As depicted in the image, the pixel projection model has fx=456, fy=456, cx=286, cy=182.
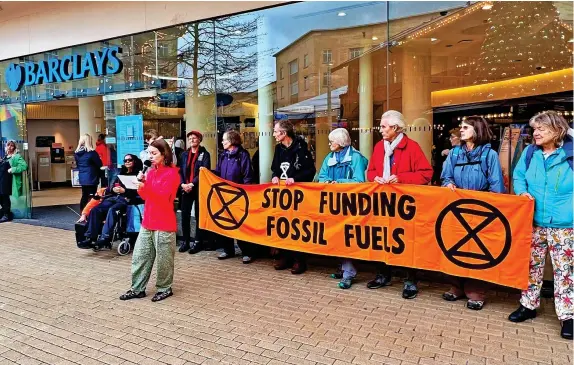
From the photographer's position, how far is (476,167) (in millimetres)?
4574

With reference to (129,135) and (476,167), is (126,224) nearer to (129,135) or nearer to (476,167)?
(129,135)

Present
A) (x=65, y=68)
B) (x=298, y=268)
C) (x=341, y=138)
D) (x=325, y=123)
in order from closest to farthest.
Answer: (x=341, y=138) < (x=298, y=268) < (x=325, y=123) < (x=65, y=68)

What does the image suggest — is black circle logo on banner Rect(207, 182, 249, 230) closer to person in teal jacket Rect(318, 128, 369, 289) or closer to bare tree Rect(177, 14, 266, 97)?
person in teal jacket Rect(318, 128, 369, 289)

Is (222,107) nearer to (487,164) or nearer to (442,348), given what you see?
(487,164)

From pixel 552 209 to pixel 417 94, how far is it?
14.5 ft

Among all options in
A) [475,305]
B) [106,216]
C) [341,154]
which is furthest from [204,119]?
[475,305]

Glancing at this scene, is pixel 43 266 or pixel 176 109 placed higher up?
pixel 176 109

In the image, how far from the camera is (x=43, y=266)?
644 cm

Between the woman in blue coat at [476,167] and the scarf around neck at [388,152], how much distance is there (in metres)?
0.62

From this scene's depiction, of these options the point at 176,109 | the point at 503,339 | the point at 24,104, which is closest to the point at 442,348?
the point at 503,339

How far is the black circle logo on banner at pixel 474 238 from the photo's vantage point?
433 cm

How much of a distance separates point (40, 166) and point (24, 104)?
28.3 ft

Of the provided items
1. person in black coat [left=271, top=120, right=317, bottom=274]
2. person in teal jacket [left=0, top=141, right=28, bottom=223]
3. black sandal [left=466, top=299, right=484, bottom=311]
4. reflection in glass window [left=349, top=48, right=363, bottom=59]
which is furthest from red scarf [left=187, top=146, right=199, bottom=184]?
person in teal jacket [left=0, top=141, right=28, bottom=223]

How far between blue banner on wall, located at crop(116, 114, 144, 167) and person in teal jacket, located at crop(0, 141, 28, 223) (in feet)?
9.02
